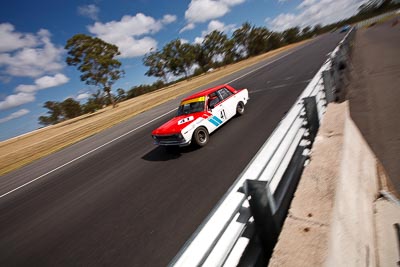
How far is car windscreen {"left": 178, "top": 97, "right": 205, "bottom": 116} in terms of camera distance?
816 centimetres

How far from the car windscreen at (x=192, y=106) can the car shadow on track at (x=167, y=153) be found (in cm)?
132

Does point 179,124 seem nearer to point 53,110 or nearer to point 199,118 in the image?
point 199,118

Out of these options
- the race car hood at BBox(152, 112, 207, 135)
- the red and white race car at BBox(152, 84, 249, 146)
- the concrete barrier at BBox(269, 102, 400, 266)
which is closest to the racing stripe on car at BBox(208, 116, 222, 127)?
the red and white race car at BBox(152, 84, 249, 146)

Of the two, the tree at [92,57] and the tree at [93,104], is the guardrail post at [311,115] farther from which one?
the tree at [93,104]

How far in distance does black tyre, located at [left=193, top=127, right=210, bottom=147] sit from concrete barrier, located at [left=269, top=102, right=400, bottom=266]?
457 cm

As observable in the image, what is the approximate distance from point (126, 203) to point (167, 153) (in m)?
2.88

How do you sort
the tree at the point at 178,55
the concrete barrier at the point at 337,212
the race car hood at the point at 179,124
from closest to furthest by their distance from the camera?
the concrete barrier at the point at 337,212, the race car hood at the point at 179,124, the tree at the point at 178,55

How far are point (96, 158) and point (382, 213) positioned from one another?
34.2ft

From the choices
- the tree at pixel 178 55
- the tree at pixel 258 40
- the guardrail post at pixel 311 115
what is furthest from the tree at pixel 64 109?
the guardrail post at pixel 311 115

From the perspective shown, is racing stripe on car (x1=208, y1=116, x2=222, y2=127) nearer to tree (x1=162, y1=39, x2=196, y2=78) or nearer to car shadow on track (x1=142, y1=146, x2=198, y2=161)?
car shadow on track (x1=142, y1=146, x2=198, y2=161)

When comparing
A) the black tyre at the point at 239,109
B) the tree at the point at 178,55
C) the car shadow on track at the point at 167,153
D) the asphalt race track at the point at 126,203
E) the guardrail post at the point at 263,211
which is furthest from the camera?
the tree at the point at 178,55

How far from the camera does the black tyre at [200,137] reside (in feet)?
24.1

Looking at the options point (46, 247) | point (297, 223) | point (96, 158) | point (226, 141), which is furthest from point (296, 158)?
point (96, 158)

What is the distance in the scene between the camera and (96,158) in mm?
10523
